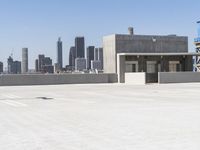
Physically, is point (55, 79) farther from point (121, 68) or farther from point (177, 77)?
point (177, 77)

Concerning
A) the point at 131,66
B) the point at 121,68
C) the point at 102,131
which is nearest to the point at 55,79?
the point at 121,68

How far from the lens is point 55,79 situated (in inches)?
1944

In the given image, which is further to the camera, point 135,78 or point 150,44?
point 150,44

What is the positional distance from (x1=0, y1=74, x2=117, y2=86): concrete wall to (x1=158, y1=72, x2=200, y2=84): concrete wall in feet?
20.8

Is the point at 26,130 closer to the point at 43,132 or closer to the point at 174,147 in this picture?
the point at 43,132

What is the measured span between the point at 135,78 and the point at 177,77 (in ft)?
16.0

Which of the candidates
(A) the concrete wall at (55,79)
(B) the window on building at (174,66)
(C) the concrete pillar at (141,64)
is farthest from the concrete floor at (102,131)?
(B) the window on building at (174,66)

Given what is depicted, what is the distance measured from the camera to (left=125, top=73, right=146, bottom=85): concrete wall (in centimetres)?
4675

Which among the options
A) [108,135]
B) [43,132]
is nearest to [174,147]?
[108,135]

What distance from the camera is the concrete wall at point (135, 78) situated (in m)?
46.8

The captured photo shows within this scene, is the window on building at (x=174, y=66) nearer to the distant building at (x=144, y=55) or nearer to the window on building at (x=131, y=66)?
the distant building at (x=144, y=55)

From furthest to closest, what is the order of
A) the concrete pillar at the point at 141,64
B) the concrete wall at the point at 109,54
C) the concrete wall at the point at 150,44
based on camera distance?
the concrete wall at the point at 150,44, the concrete wall at the point at 109,54, the concrete pillar at the point at 141,64

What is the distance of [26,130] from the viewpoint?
36.1 feet

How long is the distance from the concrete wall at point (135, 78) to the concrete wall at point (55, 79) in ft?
8.17
